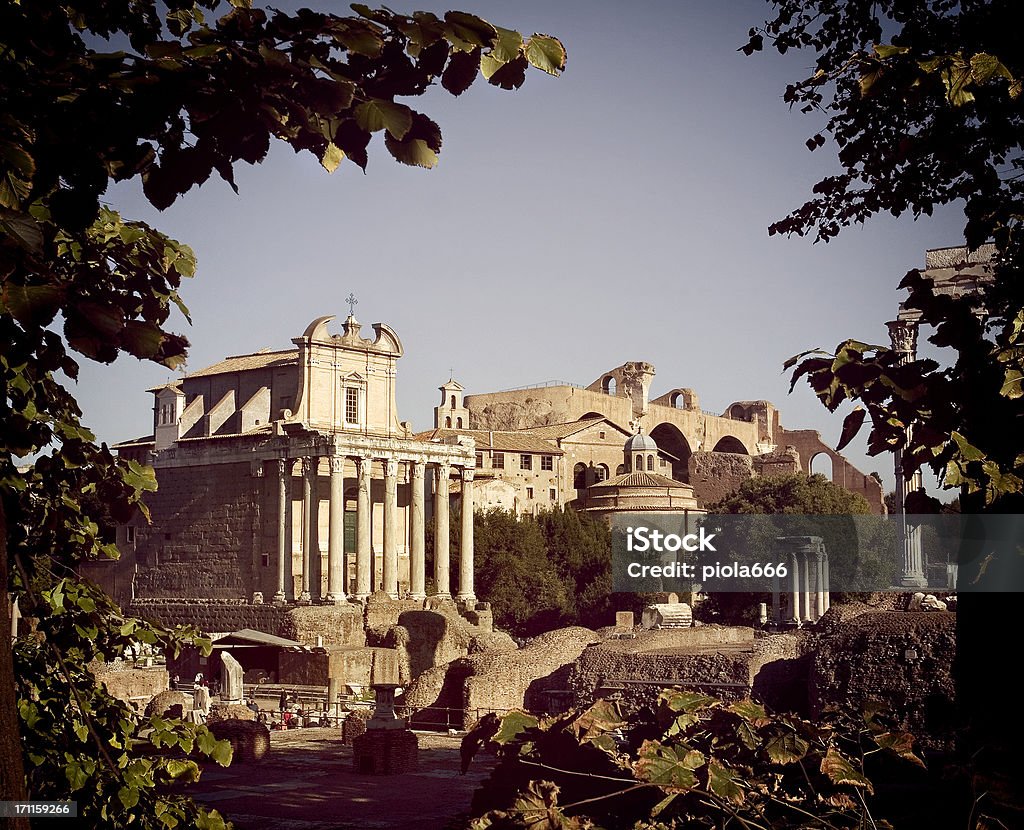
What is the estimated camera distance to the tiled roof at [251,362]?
131ft

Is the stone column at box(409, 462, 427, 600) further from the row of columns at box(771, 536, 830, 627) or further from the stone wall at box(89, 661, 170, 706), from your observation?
the row of columns at box(771, 536, 830, 627)

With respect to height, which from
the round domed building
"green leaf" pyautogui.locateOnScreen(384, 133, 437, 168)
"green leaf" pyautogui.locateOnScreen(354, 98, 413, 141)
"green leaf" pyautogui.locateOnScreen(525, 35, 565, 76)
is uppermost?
the round domed building

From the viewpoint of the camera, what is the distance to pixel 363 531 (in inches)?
1431

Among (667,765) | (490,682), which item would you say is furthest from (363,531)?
(667,765)

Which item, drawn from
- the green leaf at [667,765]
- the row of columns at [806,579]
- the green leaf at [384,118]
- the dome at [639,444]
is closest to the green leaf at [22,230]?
the green leaf at [384,118]

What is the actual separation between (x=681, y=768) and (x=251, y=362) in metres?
39.1

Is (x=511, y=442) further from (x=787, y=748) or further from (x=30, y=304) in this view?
(x=30, y=304)

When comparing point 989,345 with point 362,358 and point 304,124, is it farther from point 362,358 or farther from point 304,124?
point 362,358

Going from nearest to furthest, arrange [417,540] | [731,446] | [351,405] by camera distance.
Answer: [417,540] → [351,405] → [731,446]

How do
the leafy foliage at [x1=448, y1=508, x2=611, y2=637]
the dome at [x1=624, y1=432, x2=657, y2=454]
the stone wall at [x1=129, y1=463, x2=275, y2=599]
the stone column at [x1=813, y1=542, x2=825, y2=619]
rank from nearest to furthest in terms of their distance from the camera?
the stone column at [x1=813, y1=542, x2=825, y2=619], the stone wall at [x1=129, y1=463, x2=275, y2=599], the leafy foliage at [x1=448, y1=508, x2=611, y2=637], the dome at [x1=624, y1=432, x2=657, y2=454]

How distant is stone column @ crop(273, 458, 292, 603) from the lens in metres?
37.0

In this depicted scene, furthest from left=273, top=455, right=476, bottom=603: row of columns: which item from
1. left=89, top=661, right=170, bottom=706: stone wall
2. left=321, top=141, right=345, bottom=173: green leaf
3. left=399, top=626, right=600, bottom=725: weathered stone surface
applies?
left=321, top=141, right=345, bottom=173: green leaf

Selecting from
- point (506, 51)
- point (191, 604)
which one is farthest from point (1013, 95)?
point (191, 604)

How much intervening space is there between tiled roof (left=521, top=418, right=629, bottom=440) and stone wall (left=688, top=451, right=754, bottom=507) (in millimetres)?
5966
